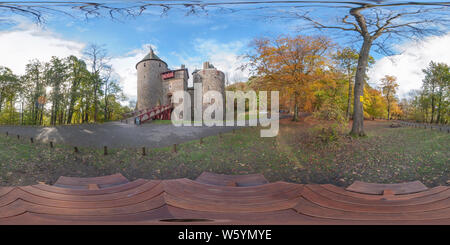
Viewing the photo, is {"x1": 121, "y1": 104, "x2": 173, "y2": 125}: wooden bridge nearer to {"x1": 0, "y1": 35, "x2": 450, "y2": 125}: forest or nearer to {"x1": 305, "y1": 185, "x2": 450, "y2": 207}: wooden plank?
{"x1": 0, "y1": 35, "x2": 450, "y2": 125}: forest

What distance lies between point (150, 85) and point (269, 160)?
71.9 inches

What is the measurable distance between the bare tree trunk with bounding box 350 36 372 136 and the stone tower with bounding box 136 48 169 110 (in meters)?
1.87

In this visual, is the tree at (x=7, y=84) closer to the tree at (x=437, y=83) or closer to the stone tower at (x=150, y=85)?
the stone tower at (x=150, y=85)

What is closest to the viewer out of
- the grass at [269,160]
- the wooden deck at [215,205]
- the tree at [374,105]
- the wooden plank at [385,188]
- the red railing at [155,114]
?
the wooden deck at [215,205]

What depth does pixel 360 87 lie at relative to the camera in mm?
1545

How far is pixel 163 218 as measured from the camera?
24.2 inches

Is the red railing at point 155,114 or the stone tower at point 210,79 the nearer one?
the stone tower at point 210,79

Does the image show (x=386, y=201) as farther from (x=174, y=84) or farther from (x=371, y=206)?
(x=174, y=84)

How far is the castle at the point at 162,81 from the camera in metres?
1.68

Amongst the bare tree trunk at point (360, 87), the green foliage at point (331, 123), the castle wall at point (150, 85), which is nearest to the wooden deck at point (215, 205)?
the green foliage at point (331, 123)

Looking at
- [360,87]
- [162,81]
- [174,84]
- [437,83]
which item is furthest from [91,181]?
[437,83]

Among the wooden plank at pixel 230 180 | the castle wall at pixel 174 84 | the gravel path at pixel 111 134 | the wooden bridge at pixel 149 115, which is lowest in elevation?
the wooden plank at pixel 230 180

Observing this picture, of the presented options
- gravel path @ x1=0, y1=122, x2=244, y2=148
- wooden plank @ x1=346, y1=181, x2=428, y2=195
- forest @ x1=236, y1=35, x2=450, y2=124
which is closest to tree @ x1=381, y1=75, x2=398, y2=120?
forest @ x1=236, y1=35, x2=450, y2=124

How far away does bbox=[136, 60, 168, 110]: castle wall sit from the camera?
6.17 ft
